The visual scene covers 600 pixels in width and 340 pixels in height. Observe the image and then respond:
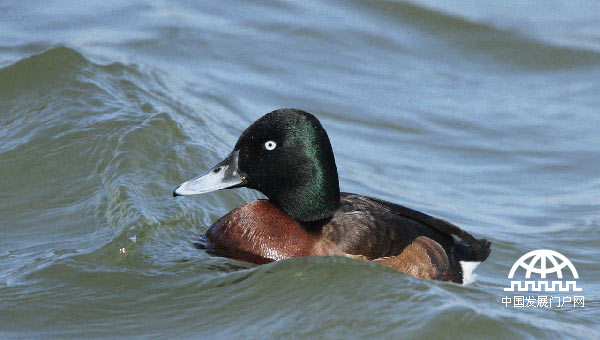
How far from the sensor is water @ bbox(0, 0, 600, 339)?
6.18 m

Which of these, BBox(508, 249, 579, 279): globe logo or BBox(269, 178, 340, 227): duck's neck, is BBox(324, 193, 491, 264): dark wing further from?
BBox(508, 249, 579, 279): globe logo

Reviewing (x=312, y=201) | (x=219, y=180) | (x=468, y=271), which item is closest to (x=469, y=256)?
(x=468, y=271)

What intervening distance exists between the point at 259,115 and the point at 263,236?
471cm

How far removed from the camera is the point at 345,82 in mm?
12797

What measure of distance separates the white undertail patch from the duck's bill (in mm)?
1977

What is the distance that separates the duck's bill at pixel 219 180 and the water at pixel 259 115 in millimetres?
547

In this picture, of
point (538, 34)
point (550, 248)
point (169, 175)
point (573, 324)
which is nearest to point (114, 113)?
point (169, 175)

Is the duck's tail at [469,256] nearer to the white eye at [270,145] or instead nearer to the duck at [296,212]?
the duck at [296,212]

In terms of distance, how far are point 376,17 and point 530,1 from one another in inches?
98.5

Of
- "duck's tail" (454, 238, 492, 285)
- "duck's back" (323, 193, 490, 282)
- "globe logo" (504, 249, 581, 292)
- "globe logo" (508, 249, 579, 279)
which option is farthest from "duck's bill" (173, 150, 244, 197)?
"globe logo" (508, 249, 579, 279)
